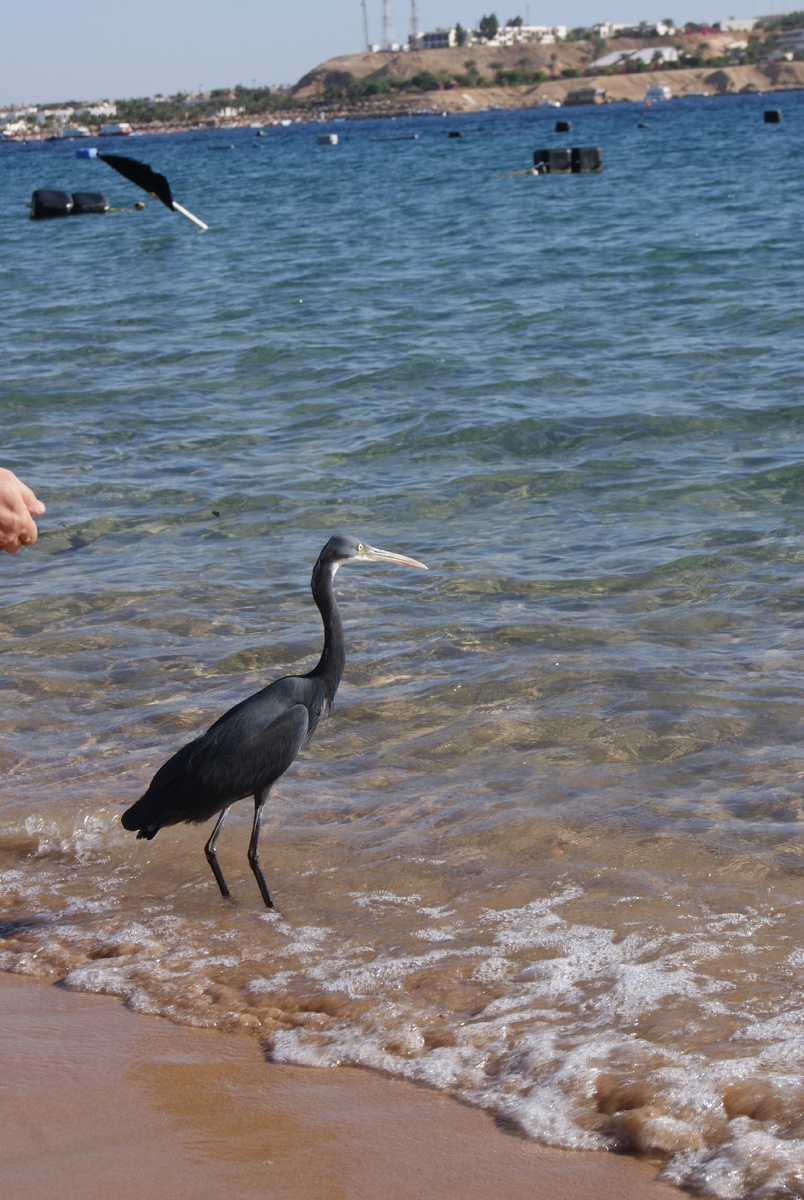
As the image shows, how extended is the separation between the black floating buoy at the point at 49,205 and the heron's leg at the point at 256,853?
36.8m

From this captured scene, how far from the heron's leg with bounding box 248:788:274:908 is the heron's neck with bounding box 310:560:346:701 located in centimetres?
44

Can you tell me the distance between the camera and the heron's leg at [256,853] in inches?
185

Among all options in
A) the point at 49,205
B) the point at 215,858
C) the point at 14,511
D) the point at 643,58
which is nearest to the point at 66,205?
the point at 49,205

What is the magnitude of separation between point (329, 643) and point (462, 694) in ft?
5.22

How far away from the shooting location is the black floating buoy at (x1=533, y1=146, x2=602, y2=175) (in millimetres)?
44656

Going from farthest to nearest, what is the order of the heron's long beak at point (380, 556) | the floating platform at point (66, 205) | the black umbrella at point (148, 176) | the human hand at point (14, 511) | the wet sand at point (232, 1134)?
the floating platform at point (66, 205), the black umbrella at point (148, 176), the heron's long beak at point (380, 556), the wet sand at point (232, 1134), the human hand at point (14, 511)

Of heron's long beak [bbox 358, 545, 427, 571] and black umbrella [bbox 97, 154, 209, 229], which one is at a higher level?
black umbrella [bbox 97, 154, 209, 229]

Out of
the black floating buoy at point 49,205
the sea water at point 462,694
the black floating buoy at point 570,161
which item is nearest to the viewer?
the sea water at point 462,694

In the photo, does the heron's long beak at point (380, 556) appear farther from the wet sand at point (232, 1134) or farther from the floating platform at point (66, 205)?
the floating platform at point (66, 205)

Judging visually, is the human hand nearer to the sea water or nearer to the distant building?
the sea water

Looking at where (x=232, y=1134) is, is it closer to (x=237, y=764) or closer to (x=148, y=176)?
(x=237, y=764)

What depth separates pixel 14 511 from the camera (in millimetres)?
2795

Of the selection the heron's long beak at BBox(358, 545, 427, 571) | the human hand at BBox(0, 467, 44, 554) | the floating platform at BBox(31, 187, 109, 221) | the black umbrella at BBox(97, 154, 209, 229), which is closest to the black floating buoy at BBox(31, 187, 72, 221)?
the floating platform at BBox(31, 187, 109, 221)

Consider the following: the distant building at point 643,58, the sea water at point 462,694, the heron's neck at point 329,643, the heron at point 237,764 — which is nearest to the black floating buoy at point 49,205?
the sea water at point 462,694
